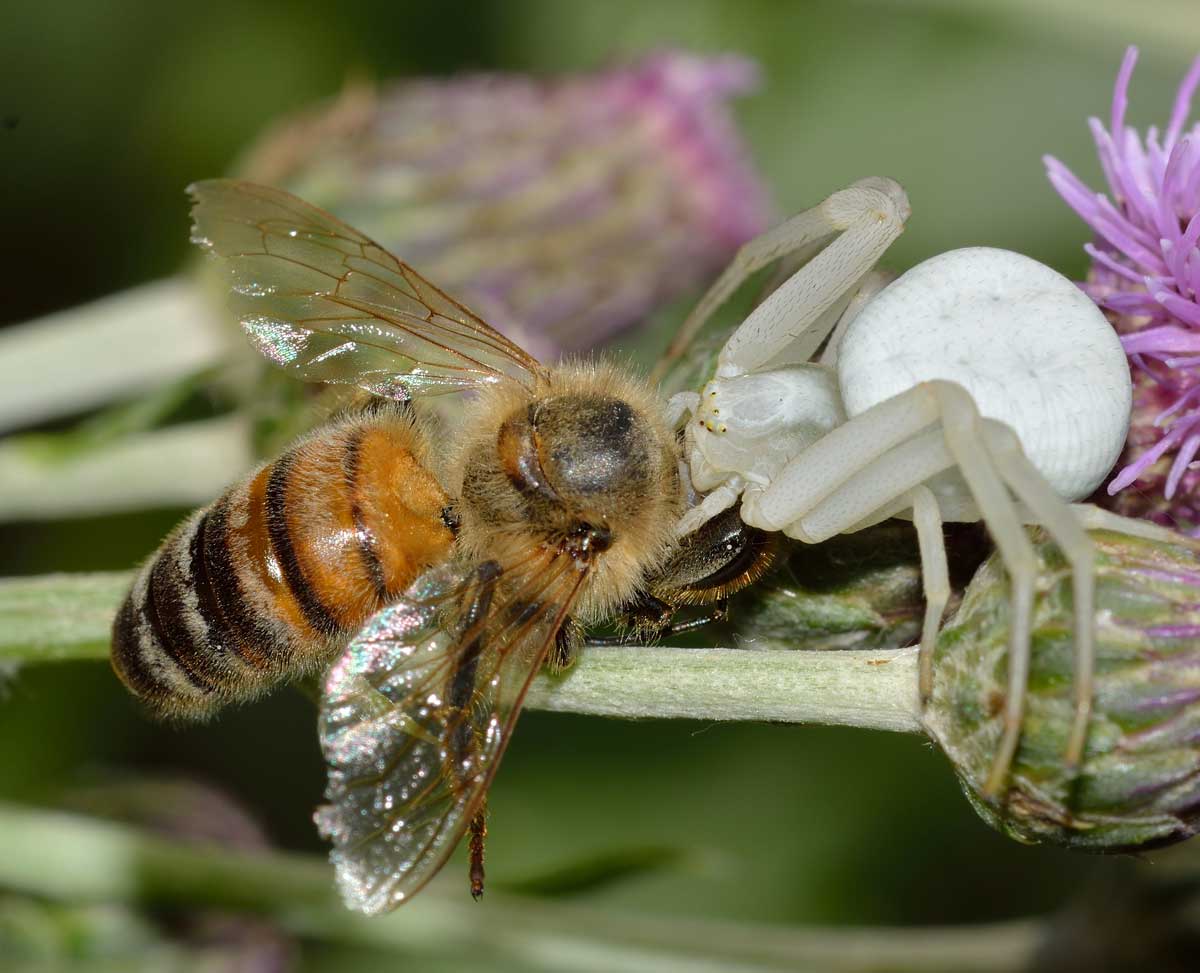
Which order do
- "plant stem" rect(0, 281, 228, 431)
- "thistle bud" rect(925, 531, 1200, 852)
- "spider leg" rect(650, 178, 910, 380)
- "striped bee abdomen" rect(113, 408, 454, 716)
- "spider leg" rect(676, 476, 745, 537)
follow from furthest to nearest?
"plant stem" rect(0, 281, 228, 431) → "spider leg" rect(650, 178, 910, 380) → "spider leg" rect(676, 476, 745, 537) → "striped bee abdomen" rect(113, 408, 454, 716) → "thistle bud" rect(925, 531, 1200, 852)

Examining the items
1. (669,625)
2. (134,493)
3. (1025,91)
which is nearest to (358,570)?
(669,625)

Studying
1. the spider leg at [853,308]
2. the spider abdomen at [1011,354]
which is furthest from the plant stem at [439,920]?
the spider abdomen at [1011,354]

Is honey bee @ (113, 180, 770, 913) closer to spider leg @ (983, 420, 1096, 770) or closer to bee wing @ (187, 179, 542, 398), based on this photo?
bee wing @ (187, 179, 542, 398)

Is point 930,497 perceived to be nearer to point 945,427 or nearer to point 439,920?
point 945,427

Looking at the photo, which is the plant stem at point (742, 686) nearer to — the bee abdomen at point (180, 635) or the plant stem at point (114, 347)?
the bee abdomen at point (180, 635)

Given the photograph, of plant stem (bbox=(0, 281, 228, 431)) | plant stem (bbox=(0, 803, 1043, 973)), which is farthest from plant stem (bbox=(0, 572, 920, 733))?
plant stem (bbox=(0, 281, 228, 431))

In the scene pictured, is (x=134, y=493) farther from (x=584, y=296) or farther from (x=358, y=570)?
(x=358, y=570)

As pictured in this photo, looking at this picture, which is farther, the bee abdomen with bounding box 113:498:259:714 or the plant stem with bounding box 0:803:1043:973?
the plant stem with bounding box 0:803:1043:973
